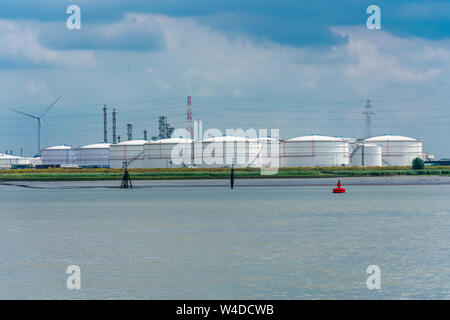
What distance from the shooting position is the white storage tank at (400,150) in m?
158

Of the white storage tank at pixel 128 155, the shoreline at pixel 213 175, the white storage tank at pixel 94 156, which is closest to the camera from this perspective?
the shoreline at pixel 213 175

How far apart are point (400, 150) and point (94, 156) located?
3146 inches

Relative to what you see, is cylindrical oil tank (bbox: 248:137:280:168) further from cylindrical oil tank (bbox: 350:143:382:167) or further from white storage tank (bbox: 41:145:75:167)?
white storage tank (bbox: 41:145:75:167)

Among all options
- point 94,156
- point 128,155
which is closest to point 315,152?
point 128,155

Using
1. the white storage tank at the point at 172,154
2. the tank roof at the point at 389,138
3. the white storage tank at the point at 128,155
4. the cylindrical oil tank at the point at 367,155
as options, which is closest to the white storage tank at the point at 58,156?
the white storage tank at the point at 128,155

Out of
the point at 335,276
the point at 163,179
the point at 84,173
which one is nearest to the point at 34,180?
the point at 84,173

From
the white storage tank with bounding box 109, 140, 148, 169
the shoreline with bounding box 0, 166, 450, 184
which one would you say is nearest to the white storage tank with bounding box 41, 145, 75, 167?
the white storage tank with bounding box 109, 140, 148, 169

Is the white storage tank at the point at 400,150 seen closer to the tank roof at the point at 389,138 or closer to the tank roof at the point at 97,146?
the tank roof at the point at 389,138

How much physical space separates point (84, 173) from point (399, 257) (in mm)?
110153

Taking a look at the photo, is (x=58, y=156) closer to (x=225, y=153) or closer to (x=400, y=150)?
(x=225, y=153)

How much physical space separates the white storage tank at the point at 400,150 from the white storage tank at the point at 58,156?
3341 inches

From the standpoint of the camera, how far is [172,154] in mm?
148875

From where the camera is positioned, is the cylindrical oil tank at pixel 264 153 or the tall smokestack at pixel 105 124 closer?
the cylindrical oil tank at pixel 264 153

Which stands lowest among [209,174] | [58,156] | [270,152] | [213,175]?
[213,175]
